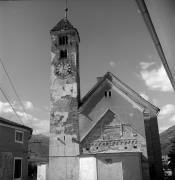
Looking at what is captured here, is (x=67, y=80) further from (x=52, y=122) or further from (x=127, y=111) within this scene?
(x=127, y=111)

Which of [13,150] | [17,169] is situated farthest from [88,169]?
[13,150]

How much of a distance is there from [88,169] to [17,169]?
720cm

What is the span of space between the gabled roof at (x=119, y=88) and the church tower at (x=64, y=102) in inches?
48.4

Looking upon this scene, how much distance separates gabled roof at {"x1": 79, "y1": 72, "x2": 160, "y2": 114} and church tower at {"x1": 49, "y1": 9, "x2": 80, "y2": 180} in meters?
1.23

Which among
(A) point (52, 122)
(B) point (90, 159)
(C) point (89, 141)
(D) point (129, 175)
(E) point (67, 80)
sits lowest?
(D) point (129, 175)

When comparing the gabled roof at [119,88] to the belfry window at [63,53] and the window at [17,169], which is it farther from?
the window at [17,169]

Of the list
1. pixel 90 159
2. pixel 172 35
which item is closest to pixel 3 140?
pixel 90 159

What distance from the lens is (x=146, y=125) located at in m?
27.0

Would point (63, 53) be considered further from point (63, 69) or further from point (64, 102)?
point (64, 102)

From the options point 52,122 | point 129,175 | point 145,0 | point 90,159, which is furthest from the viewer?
point 52,122

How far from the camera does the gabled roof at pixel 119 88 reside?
26875 millimetres

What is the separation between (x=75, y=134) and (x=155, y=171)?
9.48 m

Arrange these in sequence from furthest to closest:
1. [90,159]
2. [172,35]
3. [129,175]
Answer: [90,159] < [129,175] < [172,35]

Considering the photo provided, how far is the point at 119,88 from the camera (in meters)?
27.5
